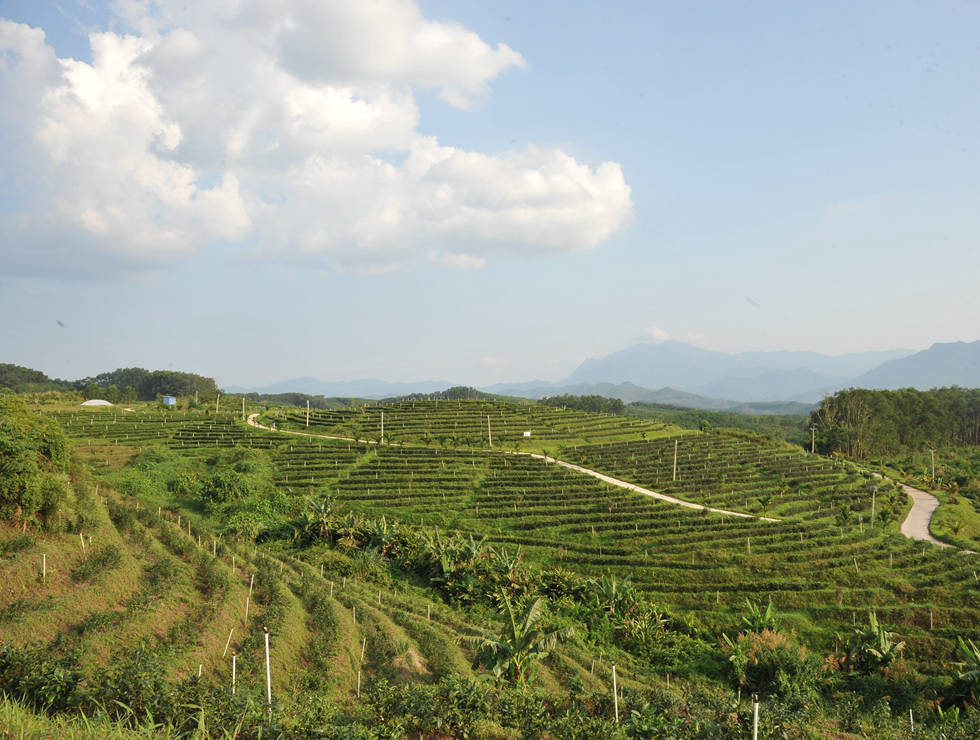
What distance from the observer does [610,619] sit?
80.8ft

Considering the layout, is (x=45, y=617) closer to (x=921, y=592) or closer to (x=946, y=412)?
(x=921, y=592)

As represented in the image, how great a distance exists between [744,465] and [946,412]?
6624 centimetres

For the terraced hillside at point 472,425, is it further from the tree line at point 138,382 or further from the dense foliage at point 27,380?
the dense foliage at point 27,380

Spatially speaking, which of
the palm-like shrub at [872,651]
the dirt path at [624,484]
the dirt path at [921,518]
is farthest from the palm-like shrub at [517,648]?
the dirt path at [921,518]

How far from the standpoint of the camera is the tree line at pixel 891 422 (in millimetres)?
77562

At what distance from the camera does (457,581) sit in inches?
1053

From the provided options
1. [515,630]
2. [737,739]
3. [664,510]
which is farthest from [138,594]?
[664,510]

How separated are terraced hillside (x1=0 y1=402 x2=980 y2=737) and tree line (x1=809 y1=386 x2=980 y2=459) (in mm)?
28710

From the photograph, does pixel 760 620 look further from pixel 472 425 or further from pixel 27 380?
pixel 27 380

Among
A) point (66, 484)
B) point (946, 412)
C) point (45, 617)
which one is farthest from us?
point (946, 412)

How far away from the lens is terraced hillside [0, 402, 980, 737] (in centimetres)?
1277

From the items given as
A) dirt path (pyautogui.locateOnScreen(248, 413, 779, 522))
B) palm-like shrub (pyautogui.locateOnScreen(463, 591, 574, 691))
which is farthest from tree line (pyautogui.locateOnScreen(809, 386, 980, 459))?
palm-like shrub (pyautogui.locateOnScreen(463, 591, 574, 691))

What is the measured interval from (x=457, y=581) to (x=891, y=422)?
88894 mm

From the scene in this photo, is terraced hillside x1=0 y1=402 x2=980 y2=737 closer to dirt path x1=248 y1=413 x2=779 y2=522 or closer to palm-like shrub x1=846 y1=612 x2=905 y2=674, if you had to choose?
palm-like shrub x1=846 y1=612 x2=905 y2=674
